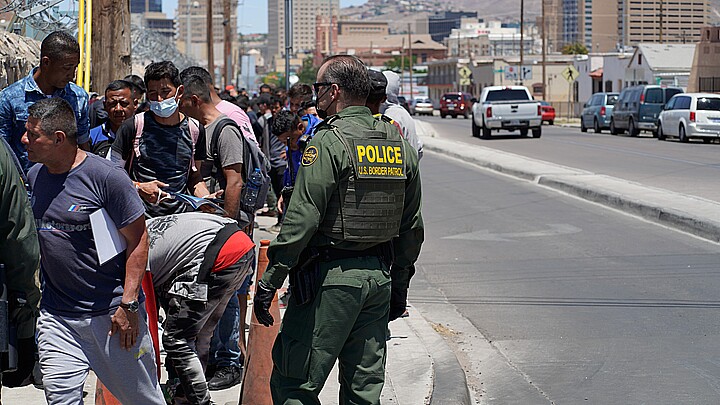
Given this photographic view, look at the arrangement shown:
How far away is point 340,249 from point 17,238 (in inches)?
52.8

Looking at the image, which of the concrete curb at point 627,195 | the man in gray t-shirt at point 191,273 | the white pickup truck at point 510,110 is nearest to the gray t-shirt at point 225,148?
the man in gray t-shirt at point 191,273

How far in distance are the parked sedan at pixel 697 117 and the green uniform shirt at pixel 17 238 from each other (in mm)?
30607

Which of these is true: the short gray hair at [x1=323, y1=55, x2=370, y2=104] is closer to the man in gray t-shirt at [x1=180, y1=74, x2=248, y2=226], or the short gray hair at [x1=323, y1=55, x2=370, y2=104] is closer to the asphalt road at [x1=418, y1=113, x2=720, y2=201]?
the man in gray t-shirt at [x1=180, y1=74, x2=248, y2=226]

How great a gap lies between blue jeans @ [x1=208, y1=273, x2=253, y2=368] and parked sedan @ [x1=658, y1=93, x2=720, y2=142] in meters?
28.5

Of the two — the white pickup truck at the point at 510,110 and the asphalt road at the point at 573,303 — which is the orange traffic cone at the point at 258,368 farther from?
the white pickup truck at the point at 510,110

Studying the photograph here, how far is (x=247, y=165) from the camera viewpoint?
21.8 ft

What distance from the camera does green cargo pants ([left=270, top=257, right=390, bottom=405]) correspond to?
4.46 metres

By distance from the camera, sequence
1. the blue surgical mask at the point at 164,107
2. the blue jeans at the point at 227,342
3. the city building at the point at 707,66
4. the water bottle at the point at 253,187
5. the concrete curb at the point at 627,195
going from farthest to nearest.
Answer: the city building at the point at 707,66 → the concrete curb at the point at 627,195 → the water bottle at the point at 253,187 → the blue jeans at the point at 227,342 → the blue surgical mask at the point at 164,107

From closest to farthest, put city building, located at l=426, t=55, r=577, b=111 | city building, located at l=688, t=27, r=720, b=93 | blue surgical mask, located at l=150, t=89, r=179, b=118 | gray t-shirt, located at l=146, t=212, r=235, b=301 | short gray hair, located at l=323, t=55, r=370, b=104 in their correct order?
short gray hair, located at l=323, t=55, r=370, b=104
gray t-shirt, located at l=146, t=212, r=235, b=301
blue surgical mask, located at l=150, t=89, r=179, b=118
city building, located at l=688, t=27, r=720, b=93
city building, located at l=426, t=55, r=577, b=111

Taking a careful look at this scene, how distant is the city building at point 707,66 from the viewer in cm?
5766

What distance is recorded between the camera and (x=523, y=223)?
14.3 metres

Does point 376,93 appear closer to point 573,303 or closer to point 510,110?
point 573,303

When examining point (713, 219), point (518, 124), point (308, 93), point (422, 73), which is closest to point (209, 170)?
point (308, 93)

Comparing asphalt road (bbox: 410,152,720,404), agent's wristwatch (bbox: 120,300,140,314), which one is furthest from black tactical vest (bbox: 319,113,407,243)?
asphalt road (bbox: 410,152,720,404)
